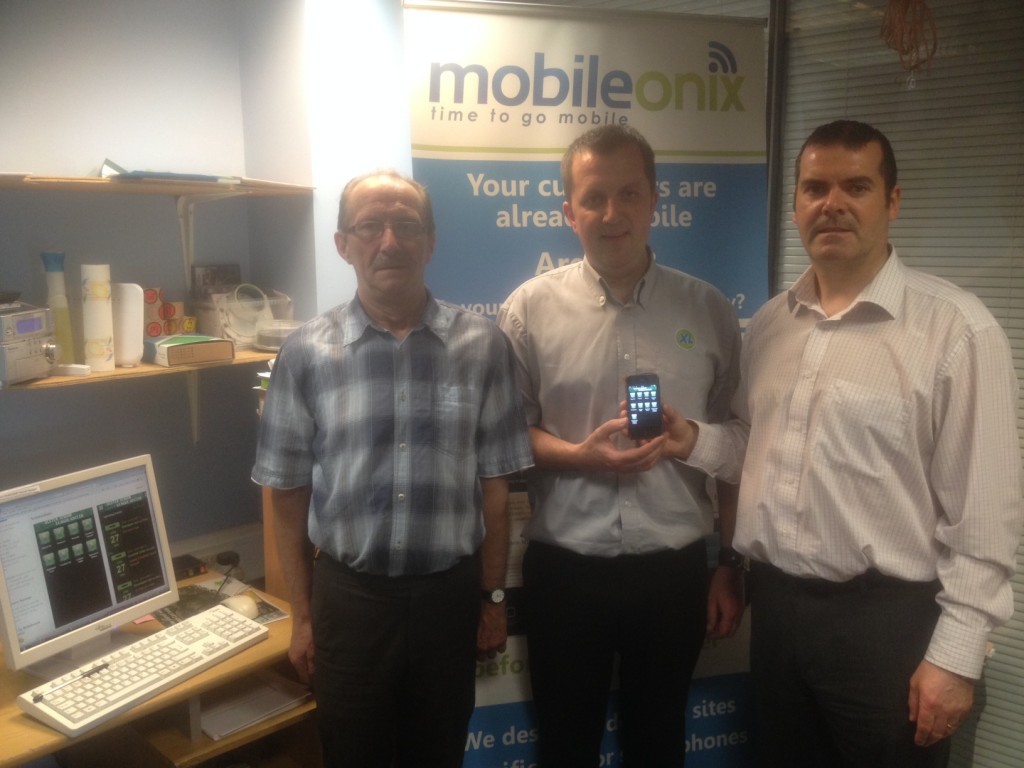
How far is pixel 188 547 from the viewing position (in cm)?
235

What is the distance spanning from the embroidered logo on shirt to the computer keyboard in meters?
1.22

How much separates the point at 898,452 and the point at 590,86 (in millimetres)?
1312

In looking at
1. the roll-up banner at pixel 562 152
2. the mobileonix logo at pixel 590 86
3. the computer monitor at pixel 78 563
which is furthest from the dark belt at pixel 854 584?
the computer monitor at pixel 78 563

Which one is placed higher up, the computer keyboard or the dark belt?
the dark belt

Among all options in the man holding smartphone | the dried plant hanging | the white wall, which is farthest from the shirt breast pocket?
the dried plant hanging

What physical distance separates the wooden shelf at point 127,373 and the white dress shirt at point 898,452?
136 centimetres

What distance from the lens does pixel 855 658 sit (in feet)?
4.59

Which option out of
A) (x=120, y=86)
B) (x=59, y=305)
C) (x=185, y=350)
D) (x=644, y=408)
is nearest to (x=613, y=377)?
(x=644, y=408)

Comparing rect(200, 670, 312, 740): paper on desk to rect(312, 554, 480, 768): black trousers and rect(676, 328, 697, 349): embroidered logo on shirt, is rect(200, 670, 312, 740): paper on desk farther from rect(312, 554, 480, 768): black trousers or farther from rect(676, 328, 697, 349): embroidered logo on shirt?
rect(676, 328, 697, 349): embroidered logo on shirt

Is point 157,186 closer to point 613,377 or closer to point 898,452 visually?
point 613,377

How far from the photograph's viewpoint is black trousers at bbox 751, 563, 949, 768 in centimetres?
138

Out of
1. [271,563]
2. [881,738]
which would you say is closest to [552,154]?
[271,563]

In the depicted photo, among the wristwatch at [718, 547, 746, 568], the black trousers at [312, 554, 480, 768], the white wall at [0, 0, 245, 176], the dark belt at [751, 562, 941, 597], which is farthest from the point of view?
the white wall at [0, 0, 245, 176]

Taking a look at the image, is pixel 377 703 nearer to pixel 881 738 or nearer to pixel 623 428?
pixel 623 428
